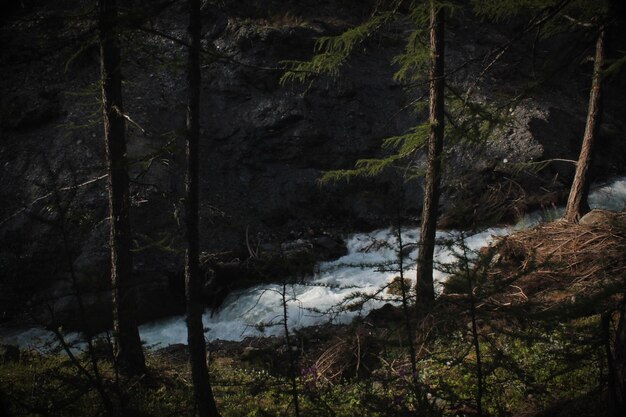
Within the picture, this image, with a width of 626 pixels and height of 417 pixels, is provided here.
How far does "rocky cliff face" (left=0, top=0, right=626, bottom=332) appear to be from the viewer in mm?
12305

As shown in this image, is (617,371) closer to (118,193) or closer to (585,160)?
(118,193)

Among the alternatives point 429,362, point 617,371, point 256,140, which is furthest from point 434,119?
point 256,140

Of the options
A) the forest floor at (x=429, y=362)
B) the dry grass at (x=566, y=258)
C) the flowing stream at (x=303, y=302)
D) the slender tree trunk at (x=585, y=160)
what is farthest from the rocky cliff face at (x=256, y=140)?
the forest floor at (x=429, y=362)

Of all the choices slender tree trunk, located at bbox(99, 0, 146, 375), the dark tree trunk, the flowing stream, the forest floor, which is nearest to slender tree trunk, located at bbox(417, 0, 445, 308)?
the forest floor

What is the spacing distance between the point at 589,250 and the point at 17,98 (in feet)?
55.6

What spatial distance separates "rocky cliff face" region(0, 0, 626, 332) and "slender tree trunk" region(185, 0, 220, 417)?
6.26m

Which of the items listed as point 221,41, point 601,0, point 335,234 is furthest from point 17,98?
point 601,0

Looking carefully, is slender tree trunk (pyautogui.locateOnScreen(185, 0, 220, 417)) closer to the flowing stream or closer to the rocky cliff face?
the flowing stream

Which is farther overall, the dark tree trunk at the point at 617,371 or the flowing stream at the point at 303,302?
the flowing stream at the point at 303,302

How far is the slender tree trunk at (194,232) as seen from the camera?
16.5 feet

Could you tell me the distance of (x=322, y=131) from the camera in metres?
15.6

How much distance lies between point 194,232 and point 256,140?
35.0 feet

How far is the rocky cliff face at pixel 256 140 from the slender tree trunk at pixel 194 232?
6.26 m

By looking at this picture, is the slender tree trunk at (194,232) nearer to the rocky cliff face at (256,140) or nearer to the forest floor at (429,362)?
the forest floor at (429,362)
